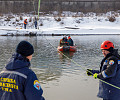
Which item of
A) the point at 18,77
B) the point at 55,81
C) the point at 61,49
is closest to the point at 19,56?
the point at 18,77

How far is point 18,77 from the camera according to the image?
271cm

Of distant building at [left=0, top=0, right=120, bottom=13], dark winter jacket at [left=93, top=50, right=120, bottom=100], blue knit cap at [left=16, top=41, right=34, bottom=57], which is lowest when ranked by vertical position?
dark winter jacket at [left=93, top=50, right=120, bottom=100]

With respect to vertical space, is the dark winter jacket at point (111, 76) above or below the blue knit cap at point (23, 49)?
below

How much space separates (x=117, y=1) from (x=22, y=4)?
22.1 metres

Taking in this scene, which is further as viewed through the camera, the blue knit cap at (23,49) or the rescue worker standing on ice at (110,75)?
the rescue worker standing on ice at (110,75)

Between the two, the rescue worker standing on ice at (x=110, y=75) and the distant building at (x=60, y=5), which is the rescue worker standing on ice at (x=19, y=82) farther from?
the distant building at (x=60, y=5)

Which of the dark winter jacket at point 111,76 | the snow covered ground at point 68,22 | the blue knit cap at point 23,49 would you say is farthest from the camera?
the snow covered ground at point 68,22

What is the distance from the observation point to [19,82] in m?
2.70

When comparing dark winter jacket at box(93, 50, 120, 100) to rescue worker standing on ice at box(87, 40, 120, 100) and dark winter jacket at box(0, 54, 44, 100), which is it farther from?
dark winter jacket at box(0, 54, 44, 100)

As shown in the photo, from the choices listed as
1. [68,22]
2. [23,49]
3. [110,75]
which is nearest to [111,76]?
[110,75]

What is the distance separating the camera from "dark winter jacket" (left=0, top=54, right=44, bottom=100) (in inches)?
105

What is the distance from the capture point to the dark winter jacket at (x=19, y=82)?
8.79 ft

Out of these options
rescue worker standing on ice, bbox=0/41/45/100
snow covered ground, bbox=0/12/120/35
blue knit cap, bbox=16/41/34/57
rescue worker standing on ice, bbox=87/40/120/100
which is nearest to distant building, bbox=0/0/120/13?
snow covered ground, bbox=0/12/120/35

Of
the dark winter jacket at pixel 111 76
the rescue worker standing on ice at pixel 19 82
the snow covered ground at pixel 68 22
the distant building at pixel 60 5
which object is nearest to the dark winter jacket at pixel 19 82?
the rescue worker standing on ice at pixel 19 82
